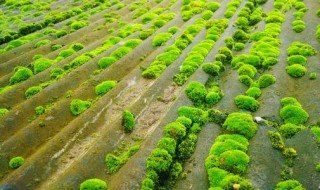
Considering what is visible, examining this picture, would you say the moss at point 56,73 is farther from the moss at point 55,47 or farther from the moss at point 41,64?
the moss at point 55,47

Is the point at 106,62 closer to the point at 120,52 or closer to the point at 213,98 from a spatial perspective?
the point at 120,52

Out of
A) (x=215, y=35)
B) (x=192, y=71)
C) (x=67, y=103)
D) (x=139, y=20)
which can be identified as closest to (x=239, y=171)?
(x=192, y=71)

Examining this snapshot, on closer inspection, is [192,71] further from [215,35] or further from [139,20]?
[139,20]

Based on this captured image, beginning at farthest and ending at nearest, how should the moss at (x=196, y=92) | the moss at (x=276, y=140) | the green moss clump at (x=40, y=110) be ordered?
the green moss clump at (x=40, y=110)
the moss at (x=196, y=92)
the moss at (x=276, y=140)

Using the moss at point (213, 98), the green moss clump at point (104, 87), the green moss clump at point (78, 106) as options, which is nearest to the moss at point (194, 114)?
the moss at point (213, 98)

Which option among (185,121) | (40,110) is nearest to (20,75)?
(40,110)
